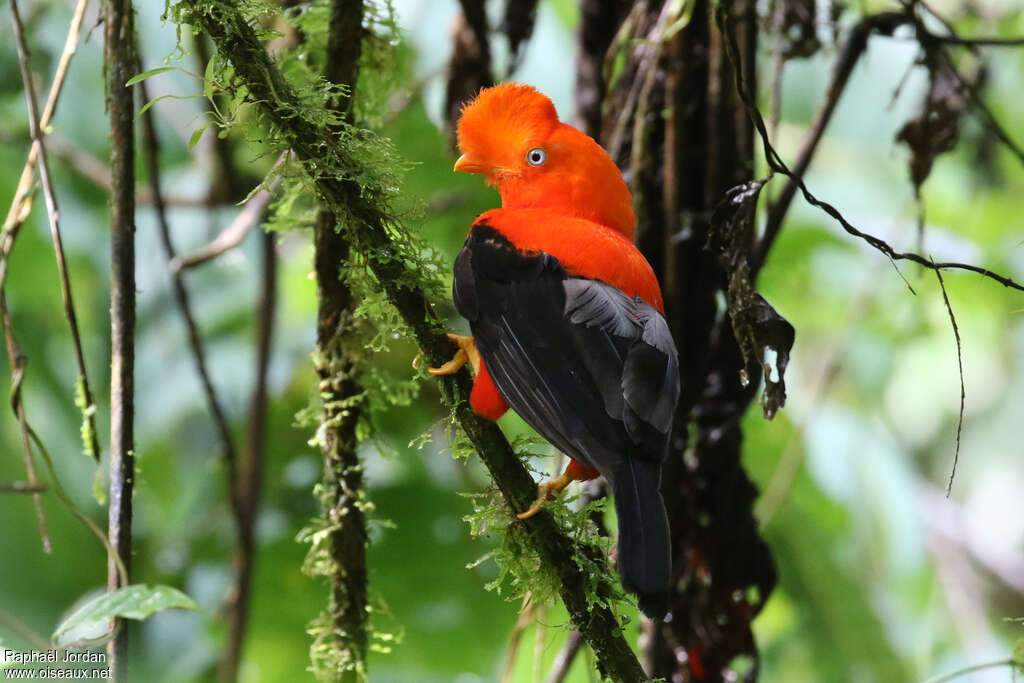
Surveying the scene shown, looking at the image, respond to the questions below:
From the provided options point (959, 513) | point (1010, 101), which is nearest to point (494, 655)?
point (959, 513)

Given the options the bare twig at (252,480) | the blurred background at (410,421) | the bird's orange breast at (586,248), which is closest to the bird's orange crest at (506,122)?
the bird's orange breast at (586,248)

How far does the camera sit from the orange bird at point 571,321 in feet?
5.74

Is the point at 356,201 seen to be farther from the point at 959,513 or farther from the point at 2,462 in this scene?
the point at 959,513

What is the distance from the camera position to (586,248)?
82.4 inches

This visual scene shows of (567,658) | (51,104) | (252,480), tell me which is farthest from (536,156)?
(252,480)

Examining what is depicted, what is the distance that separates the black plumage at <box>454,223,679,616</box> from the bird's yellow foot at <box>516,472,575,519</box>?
0.07 meters

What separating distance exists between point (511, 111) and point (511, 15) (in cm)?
59

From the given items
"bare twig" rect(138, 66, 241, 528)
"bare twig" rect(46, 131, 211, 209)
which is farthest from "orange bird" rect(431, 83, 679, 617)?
"bare twig" rect(46, 131, 211, 209)

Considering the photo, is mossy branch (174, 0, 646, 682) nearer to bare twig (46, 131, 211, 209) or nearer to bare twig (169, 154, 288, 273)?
bare twig (169, 154, 288, 273)

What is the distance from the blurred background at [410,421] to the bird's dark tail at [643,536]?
4.99ft

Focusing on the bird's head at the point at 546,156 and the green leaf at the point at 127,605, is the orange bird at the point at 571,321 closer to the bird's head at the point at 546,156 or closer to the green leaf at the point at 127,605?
the bird's head at the point at 546,156

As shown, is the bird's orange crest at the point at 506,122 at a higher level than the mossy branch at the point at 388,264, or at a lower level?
higher

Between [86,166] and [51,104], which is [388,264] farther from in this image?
[86,166]

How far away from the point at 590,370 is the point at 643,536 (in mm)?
366
